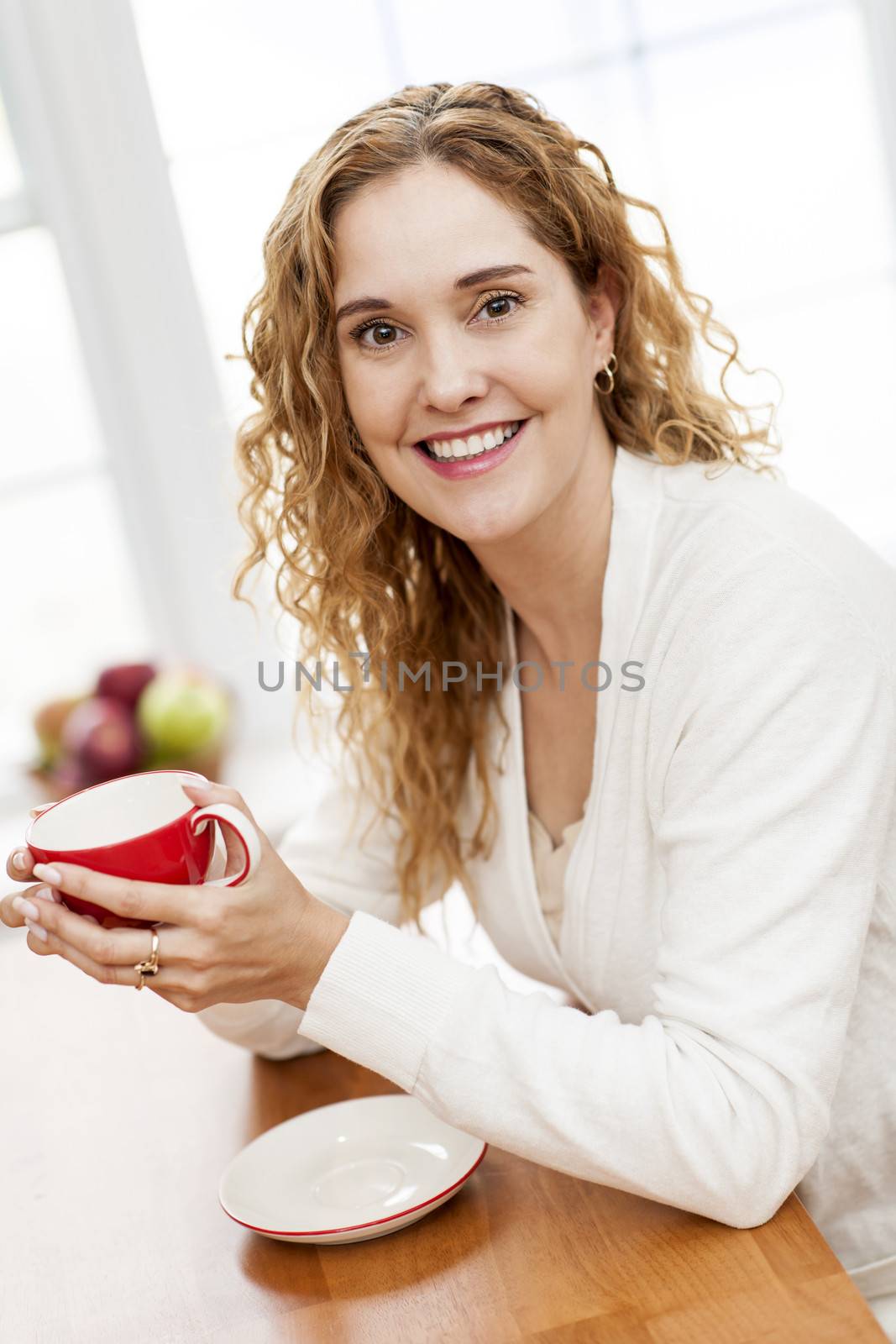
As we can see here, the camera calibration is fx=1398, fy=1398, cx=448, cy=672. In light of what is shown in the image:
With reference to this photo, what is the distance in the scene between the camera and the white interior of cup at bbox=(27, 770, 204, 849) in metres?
0.97

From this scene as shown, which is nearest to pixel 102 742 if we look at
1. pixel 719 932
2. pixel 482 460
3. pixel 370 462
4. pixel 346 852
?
pixel 346 852

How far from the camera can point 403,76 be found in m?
2.27

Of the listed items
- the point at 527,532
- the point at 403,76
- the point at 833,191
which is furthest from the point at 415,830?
the point at 833,191

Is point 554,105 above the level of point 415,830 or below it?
above

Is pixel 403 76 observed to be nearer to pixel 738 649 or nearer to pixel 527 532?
pixel 527 532

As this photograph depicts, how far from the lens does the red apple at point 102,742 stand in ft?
6.74

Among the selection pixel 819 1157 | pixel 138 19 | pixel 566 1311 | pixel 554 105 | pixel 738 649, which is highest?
pixel 138 19

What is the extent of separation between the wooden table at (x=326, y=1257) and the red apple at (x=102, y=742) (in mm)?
801

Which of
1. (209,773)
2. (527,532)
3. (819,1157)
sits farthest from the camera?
(209,773)

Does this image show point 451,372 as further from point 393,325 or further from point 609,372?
point 609,372

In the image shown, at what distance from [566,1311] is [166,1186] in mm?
389

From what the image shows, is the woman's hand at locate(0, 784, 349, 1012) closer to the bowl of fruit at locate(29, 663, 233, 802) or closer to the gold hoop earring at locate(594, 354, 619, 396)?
the gold hoop earring at locate(594, 354, 619, 396)

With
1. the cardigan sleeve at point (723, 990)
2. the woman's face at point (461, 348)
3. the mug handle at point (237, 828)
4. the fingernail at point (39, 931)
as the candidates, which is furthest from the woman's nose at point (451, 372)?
the fingernail at point (39, 931)

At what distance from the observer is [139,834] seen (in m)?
0.93
